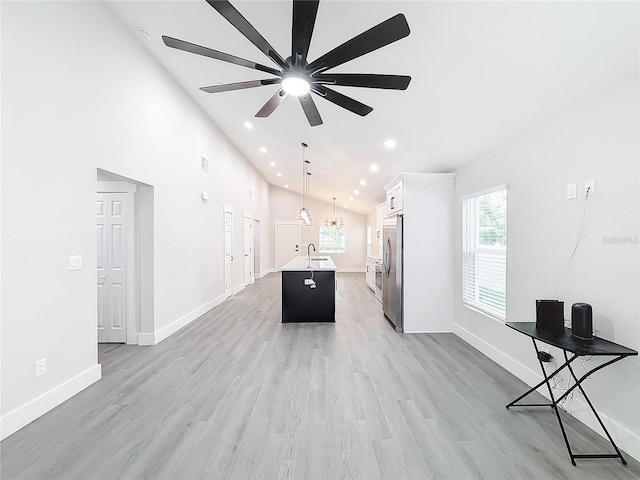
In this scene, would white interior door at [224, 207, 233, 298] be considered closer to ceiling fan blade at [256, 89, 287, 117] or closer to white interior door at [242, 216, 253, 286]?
white interior door at [242, 216, 253, 286]

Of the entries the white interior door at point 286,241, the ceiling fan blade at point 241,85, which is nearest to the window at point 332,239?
the white interior door at point 286,241

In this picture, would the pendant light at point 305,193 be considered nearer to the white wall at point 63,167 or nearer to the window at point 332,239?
the window at point 332,239

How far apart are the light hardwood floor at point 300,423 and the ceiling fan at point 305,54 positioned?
238cm

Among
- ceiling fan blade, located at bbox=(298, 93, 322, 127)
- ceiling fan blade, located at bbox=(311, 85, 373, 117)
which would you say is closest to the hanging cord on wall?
ceiling fan blade, located at bbox=(311, 85, 373, 117)

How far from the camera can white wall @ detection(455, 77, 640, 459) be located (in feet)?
6.53

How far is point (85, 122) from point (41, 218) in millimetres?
1041

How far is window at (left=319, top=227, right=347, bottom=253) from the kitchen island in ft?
23.9

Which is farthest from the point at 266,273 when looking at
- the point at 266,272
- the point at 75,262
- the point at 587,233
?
the point at 587,233

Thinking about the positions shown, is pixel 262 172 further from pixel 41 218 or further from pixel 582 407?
pixel 582 407

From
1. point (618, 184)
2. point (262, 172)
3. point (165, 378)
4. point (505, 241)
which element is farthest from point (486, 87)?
point (262, 172)

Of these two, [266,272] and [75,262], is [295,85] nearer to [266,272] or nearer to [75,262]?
[75,262]

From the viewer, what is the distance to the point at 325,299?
17.3 ft

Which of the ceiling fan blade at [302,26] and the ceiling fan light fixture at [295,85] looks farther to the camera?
the ceiling fan light fixture at [295,85]

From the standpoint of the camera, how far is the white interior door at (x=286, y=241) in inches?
489
